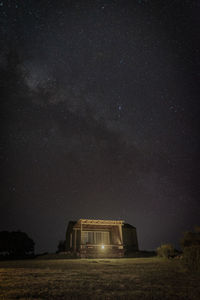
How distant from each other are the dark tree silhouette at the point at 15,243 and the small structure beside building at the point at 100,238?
14644mm

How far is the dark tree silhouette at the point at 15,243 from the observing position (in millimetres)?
35441

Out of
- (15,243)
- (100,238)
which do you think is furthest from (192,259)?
(15,243)

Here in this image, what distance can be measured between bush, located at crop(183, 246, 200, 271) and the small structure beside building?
12500 millimetres

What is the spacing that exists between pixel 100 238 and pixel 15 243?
69.8 ft

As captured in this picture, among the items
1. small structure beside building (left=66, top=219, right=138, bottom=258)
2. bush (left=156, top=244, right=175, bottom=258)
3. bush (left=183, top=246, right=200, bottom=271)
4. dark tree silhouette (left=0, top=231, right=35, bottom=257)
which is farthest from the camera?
dark tree silhouette (left=0, top=231, right=35, bottom=257)

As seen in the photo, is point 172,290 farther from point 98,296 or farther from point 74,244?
point 74,244

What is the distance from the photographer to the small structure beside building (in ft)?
64.4

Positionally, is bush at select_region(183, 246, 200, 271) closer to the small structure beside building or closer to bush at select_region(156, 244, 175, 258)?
bush at select_region(156, 244, 175, 258)

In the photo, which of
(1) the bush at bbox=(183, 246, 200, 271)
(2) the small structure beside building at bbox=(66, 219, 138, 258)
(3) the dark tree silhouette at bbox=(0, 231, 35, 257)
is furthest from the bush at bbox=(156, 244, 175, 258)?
(3) the dark tree silhouette at bbox=(0, 231, 35, 257)

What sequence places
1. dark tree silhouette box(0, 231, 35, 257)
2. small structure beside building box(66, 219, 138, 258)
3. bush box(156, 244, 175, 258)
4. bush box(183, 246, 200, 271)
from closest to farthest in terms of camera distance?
bush box(183, 246, 200, 271) → bush box(156, 244, 175, 258) → small structure beside building box(66, 219, 138, 258) → dark tree silhouette box(0, 231, 35, 257)

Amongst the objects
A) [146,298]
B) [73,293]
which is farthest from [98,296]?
[146,298]

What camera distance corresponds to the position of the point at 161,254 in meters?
16.4

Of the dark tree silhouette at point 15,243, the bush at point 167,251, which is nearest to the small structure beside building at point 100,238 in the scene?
the bush at point 167,251

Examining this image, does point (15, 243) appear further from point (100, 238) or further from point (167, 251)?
point (167, 251)
